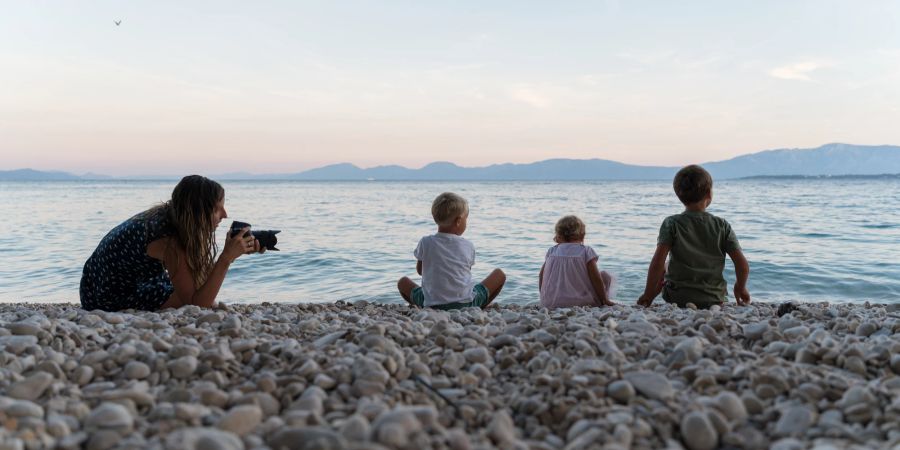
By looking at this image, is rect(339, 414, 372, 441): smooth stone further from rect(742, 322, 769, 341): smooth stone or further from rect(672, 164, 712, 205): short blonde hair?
rect(672, 164, 712, 205): short blonde hair

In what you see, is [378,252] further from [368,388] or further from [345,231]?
[368,388]

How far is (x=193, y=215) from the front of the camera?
4.35 meters

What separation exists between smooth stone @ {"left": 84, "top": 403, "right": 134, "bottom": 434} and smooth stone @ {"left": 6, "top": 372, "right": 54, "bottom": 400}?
457 millimetres

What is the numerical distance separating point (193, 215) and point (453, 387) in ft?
9.03

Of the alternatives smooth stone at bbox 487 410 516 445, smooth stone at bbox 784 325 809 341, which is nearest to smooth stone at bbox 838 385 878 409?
smooth stone at bbox 784 325 809 341

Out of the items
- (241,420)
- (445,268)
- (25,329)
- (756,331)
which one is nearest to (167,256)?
(25,329)

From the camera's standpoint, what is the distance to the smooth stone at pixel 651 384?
7.16 ft

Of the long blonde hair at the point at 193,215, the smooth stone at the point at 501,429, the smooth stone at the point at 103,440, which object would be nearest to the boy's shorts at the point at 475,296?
the long blonde hair at the point at 193,215

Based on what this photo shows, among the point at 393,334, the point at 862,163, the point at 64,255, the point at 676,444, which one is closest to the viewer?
the point at 676,444

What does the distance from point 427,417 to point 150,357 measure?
1.35m

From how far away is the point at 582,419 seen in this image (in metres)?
2.04

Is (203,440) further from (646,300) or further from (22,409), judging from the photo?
(646,300)

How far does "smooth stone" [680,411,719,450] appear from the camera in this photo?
187 cm

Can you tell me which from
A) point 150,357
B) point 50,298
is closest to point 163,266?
point 150,357
